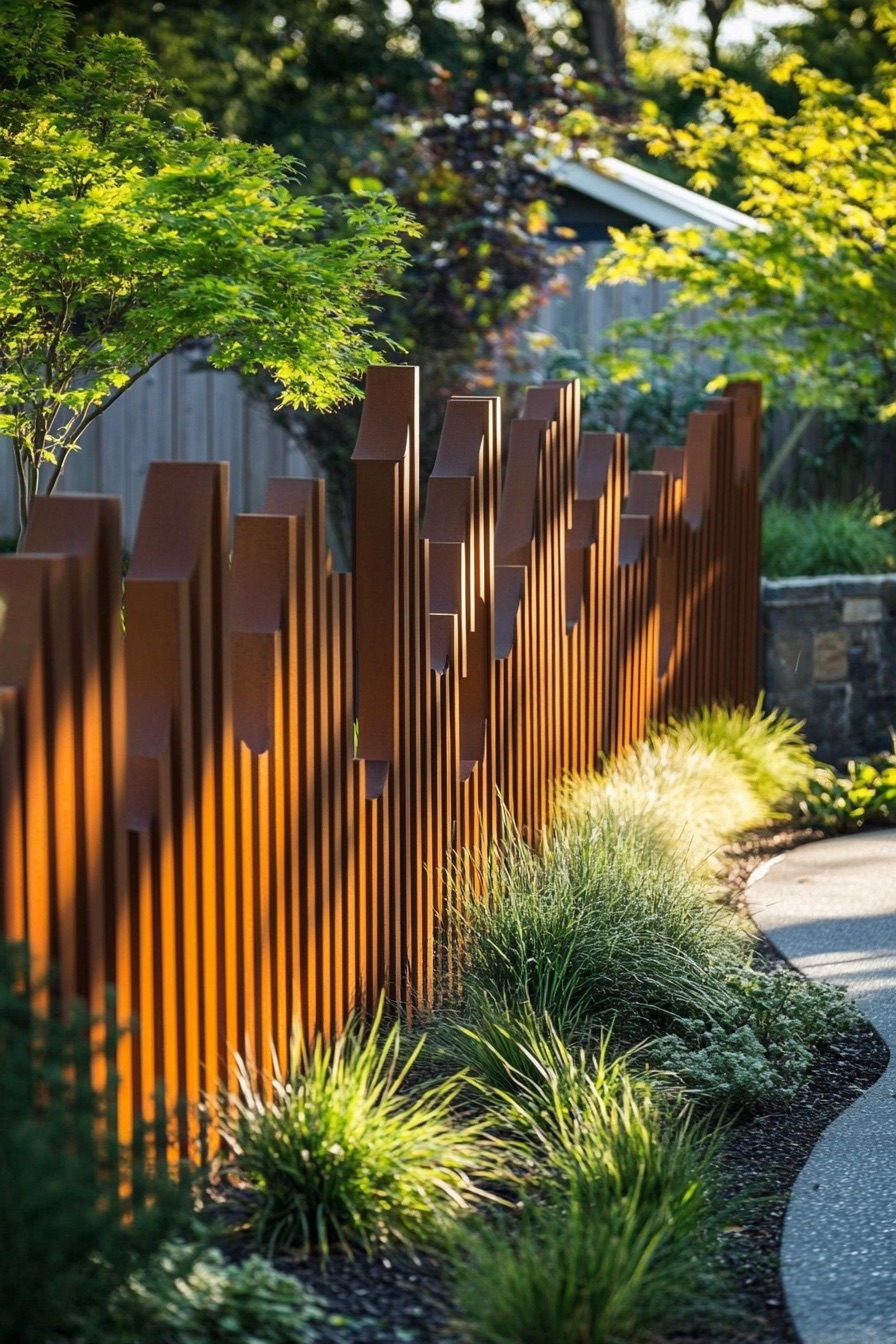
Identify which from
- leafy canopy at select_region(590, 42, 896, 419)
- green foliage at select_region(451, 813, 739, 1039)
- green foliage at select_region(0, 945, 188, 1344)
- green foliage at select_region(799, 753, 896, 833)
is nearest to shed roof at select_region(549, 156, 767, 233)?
leafy canopy at select_region(590, 42, 896, 419)

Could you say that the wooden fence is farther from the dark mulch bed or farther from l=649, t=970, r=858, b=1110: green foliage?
the dark mulch bed

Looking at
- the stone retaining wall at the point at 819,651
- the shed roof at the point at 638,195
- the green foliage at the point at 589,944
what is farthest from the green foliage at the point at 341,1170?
the shed roof at the point at 638,195

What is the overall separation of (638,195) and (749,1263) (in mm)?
11119

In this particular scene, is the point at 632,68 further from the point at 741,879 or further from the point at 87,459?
the point at 741,879

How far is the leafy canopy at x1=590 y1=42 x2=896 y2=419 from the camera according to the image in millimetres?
9305

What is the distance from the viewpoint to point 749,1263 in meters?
3.40

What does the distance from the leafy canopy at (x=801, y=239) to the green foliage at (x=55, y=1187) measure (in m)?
7.69

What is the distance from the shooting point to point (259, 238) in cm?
471

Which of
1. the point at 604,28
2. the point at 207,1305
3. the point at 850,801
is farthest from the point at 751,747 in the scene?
the point at 604,28

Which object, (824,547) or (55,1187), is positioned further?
(824,547)

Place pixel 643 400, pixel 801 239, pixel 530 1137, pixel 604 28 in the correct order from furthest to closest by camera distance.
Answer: pixel 604 28 < pixel 643 400 < pixel 801 239 < pixel 530 1137

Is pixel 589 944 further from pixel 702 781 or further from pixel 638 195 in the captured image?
pixel 638 195

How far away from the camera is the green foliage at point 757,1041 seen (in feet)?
13.9

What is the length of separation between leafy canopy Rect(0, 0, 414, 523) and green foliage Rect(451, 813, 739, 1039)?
5.56 feet
